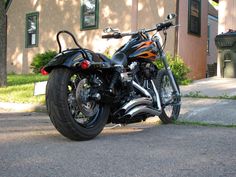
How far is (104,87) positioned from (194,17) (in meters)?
11.0

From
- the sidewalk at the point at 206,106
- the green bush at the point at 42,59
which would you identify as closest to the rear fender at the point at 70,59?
the sidewalk at the point at 206,106

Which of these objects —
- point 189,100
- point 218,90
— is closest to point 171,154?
point 189,100

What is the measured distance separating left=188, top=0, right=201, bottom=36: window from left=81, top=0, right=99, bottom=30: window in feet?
11.3

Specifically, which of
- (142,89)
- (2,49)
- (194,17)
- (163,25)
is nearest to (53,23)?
(194,17)

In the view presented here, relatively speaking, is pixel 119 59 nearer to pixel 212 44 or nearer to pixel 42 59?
pixel 42 59

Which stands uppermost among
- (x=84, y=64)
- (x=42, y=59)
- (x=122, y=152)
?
(x=42, y=59)

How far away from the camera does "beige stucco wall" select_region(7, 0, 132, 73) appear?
16.3 m

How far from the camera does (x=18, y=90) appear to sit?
37.2ft

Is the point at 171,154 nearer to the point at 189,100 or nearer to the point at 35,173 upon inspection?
the point at 35,173

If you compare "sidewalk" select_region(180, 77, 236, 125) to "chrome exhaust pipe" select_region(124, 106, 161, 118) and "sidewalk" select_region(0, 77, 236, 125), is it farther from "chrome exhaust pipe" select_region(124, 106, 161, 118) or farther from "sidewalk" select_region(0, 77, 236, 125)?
"chrome exhaust pipe" select_region(124, 106, 161, 118)

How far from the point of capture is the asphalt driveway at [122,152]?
3863 mm

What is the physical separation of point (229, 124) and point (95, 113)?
7.87 ft

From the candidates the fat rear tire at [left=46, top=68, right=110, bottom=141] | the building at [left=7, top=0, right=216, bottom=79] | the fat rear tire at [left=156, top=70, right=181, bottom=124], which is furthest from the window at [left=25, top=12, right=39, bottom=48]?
the fat rear tire at [left=46, top=68, right=110, bottom=141]

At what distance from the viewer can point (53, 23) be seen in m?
18.7
